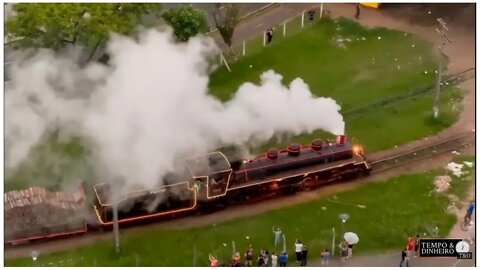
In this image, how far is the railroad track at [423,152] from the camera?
40.1 m

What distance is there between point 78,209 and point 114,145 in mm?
2761

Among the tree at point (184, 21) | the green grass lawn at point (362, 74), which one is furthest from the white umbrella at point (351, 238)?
the tree at point (184, 21)

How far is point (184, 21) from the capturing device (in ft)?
145

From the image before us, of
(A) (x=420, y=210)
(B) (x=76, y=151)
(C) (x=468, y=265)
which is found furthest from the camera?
(B) (x=76, y=151)

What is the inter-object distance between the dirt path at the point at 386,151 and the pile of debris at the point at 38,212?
2.33ft

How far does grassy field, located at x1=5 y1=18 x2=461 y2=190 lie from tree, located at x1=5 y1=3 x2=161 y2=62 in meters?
5.09

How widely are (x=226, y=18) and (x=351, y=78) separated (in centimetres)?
672

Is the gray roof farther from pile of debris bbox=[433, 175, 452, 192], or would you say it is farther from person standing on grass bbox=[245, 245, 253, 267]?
pile of debris bbox=[433, 175, 452, 192]

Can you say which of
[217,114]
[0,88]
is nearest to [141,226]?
[217,114]

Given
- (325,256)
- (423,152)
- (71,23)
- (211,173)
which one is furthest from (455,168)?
(71,23)

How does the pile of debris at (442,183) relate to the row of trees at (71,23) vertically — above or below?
below

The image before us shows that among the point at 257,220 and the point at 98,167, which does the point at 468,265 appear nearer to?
the point at 257,220

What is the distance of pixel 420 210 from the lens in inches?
1469

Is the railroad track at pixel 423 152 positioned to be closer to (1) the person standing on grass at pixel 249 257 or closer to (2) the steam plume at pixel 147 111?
(2) the steam plume at pixel 147 111
